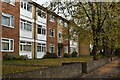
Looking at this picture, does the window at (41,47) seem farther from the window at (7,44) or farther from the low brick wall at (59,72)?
the low brick wall at (59,72)

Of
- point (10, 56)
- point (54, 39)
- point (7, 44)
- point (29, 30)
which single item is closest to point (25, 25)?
point (29, 30)

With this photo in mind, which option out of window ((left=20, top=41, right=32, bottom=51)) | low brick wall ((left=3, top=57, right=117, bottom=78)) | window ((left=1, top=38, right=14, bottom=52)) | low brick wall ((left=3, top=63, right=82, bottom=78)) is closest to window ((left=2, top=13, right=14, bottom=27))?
window ((left=1, top=38, right=14, bottom=52))

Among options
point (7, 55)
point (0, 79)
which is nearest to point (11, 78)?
point (0, 79)

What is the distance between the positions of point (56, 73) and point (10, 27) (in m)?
18.2

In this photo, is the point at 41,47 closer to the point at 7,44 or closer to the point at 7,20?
the point at 7,44

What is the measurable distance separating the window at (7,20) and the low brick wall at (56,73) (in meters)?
12.4

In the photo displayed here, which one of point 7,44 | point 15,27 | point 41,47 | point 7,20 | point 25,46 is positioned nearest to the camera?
point 7,20

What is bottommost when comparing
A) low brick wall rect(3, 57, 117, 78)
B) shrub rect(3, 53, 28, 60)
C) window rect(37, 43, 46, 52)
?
low brick wall rect(3, 57, 117, 78)

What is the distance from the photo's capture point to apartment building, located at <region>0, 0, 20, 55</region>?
97.6 feet

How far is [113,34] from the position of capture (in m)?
25.8

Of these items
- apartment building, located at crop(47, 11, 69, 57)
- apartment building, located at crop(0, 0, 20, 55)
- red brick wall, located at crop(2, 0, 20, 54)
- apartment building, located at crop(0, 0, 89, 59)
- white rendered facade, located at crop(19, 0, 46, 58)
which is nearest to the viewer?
apartment building, located at crop(0, 0, 89, 59)

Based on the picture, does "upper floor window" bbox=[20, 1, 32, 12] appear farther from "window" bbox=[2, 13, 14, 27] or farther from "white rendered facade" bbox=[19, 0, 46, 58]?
"window" bbox=[2, 13, 14, 27]

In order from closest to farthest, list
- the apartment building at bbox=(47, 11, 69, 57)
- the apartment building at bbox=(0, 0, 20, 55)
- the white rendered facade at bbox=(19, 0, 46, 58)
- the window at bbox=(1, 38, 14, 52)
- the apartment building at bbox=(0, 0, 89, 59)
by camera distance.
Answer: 1. the apartment building at bbox=(0, 0, 89, 59)
2. the apartment building at bbox=(0, 0, 20, 55)
3. the window at bbox=(1, 38, 14, 52)
4. the white rendered facade at bbox=(19, 0, 46, 58)
5. the apartment building at bbox=(47, 11, 69, 57)

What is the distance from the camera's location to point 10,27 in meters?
31.2
